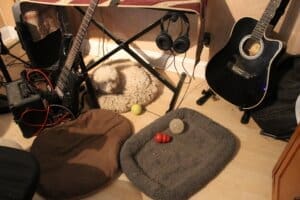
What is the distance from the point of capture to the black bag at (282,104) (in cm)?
147

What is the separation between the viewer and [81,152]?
1.49m

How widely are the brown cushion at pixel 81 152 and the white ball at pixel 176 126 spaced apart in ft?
0.79

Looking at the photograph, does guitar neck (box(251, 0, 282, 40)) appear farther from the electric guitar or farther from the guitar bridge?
the electric guitar

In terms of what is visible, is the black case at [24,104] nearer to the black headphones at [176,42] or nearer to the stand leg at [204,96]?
the black headphones at [176,42]

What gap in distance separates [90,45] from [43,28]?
1.69 ft

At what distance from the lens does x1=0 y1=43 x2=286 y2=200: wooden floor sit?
135 cm

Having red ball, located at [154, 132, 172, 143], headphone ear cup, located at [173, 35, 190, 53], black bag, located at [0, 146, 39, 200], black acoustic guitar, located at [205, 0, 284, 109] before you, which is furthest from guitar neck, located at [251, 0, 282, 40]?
black bag, located at [0, 146, 39, 200]

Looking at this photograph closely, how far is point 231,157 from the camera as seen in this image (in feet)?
4.85

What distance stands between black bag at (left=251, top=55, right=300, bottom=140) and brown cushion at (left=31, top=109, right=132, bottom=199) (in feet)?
2.49

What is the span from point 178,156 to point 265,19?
0.82 metres

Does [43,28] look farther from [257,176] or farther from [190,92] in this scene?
[257,176]

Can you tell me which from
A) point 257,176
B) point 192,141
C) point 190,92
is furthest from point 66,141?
point 257,176

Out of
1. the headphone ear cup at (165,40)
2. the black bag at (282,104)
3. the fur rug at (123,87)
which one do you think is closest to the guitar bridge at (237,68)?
the black bag at (282,104)

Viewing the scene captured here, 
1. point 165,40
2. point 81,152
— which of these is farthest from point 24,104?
point 165,40
